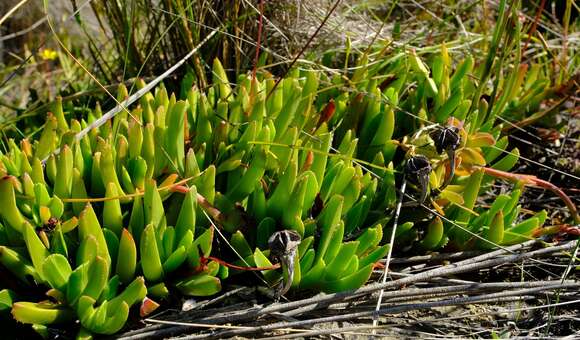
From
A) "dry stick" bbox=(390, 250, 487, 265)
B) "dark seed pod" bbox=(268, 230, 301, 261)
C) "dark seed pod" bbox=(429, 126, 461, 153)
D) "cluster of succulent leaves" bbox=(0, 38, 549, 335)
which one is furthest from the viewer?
"dry stick" bbox=(390, 250, 487, 265)

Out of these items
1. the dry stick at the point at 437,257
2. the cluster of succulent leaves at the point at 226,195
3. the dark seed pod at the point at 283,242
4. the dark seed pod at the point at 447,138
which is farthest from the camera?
the dry stick at the point at 437,257

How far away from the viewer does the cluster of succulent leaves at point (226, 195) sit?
5.73 feet

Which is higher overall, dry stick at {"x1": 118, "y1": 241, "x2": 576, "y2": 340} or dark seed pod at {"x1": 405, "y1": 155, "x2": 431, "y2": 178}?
dark seed pod at {"x1": 405, "y1": 155, "x2": 431, "y2": 178}

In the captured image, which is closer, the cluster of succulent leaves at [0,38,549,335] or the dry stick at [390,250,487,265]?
the cluster of succulent leaves at [0,38,549,335]

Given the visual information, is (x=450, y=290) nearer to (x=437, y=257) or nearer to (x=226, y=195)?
(x=437, y=257)

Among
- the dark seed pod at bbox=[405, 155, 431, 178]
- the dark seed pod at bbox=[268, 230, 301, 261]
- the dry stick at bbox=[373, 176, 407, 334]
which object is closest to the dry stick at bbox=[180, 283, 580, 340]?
the dry stick at bbox=[373, 176, 407, 334]

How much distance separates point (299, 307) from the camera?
6.14 feet

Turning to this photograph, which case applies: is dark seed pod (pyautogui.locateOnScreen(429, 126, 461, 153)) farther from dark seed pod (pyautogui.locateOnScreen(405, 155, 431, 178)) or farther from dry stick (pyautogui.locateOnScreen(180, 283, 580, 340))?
dry stick (pyautogui.locateOnScreen(180, 283, 580, 340))

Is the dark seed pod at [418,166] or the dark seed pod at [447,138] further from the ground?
the dark seed pod at [447,138]

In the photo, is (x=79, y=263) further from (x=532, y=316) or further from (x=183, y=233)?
(x=532, y=316)

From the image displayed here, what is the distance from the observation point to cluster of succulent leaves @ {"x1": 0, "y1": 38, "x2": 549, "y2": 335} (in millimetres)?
1747

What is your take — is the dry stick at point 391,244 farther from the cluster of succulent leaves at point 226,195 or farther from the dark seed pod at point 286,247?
the dark seed pod at point 286,247

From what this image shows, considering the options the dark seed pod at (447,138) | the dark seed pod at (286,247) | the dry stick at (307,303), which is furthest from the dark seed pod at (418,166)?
the dark seed pod at (286,247)

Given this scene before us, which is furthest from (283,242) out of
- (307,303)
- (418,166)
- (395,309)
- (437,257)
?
(437,257)
